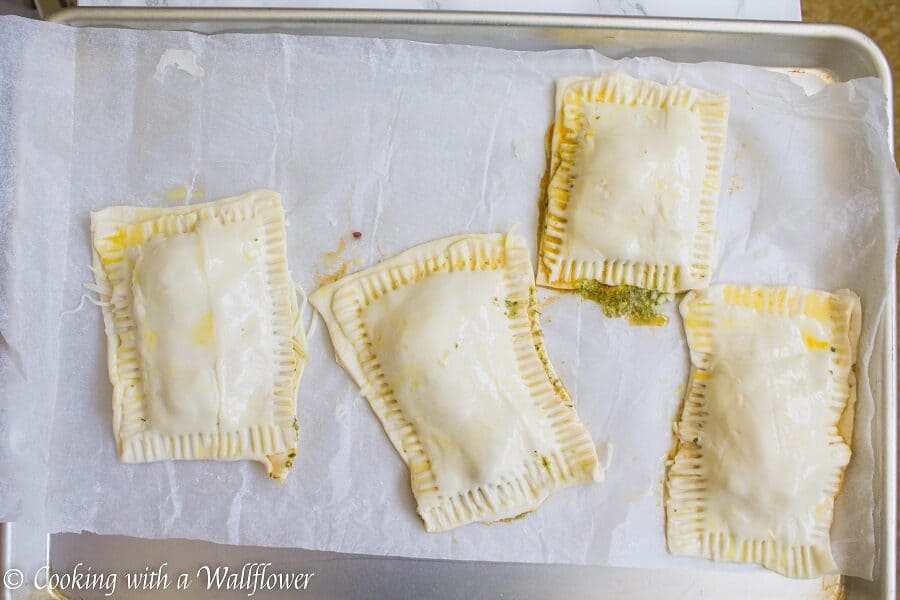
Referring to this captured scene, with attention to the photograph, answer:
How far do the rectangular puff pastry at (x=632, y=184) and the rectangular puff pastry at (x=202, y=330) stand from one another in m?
0.87

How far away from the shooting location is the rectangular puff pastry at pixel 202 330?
1.94m

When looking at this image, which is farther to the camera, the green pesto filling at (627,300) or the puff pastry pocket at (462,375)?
the green pesto filling at (627,300)

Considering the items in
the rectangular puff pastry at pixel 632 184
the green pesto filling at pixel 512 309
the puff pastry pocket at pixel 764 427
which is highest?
the rectangular puff pastry at pixel 632 184

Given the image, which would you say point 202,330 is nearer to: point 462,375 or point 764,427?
point 462,375

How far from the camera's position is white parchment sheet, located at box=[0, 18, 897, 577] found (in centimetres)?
200

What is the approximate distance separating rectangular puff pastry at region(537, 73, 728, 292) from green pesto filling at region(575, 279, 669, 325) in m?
0.02

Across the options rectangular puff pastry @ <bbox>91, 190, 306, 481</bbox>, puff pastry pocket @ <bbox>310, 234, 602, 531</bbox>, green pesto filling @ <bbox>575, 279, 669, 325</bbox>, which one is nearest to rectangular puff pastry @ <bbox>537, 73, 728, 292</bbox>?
green pesto filling @ <bbox>575, 279, 669, 325</bbox>

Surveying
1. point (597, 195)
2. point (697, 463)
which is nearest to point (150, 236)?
point (597, 195)

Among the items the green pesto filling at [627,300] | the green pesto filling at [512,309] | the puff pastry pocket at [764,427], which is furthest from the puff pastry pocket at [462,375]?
the puff pastry pocket at [764,427]

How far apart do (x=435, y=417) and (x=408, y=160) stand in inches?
32.1

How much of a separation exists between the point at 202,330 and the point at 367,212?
621mm

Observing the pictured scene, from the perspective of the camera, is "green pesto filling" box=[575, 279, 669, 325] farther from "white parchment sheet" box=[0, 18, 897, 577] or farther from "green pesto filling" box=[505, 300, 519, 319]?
"green pesto filling" box=[505, 300, 519, 319]

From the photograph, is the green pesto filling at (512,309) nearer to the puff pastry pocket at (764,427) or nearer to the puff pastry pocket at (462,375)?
the puff pastry pocket at (462,375)

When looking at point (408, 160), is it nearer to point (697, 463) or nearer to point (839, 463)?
point (697, 463)
